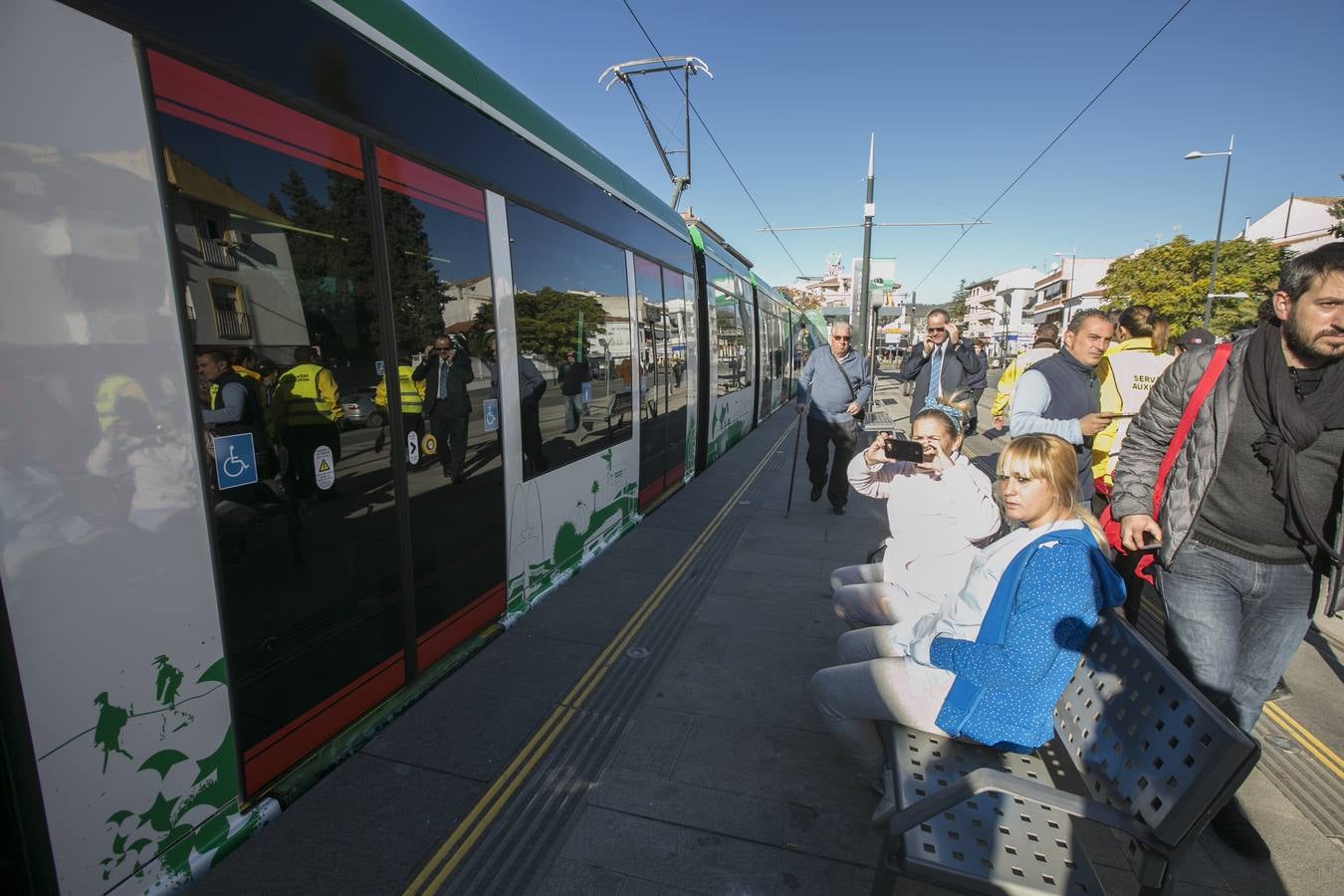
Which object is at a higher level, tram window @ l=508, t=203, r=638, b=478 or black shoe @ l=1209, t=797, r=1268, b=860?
tram window @ l=508, t=203, r=638, b=478

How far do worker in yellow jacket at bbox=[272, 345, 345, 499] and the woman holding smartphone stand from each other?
2.06m

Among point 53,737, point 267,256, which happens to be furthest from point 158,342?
point 53,737

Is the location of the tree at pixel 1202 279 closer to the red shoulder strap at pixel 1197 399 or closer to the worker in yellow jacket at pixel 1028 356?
the worker in yellow jacket at pixel 1028 356

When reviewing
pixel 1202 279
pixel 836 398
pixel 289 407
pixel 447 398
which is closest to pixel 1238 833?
pixel 447 398

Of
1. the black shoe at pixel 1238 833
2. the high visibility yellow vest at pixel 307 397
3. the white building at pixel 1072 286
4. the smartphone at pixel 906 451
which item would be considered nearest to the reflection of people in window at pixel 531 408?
the high visibility yellow vest at pixel 307 397

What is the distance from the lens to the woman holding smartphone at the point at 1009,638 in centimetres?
192

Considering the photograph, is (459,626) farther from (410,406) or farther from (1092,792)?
(1092,792)

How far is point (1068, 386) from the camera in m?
3.82

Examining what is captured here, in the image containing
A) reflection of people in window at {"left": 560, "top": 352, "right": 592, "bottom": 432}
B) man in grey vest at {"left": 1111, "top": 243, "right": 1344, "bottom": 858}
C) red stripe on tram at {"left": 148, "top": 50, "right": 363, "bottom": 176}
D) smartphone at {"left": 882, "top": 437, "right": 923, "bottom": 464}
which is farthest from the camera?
reflection of people in window at {"left": 560, "top": 352, "right": 592, "bottom": 432}

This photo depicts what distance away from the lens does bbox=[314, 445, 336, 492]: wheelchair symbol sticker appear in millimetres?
2289

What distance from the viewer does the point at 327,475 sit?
7.68 ft

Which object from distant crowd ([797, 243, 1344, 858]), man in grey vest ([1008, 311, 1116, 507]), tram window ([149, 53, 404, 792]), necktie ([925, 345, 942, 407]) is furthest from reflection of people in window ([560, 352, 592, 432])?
necktie ([925, 345, 942, 407])

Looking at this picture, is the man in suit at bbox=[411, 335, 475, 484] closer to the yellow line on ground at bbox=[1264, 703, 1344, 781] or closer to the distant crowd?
the distant crowd

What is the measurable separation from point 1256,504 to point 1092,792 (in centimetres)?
115
